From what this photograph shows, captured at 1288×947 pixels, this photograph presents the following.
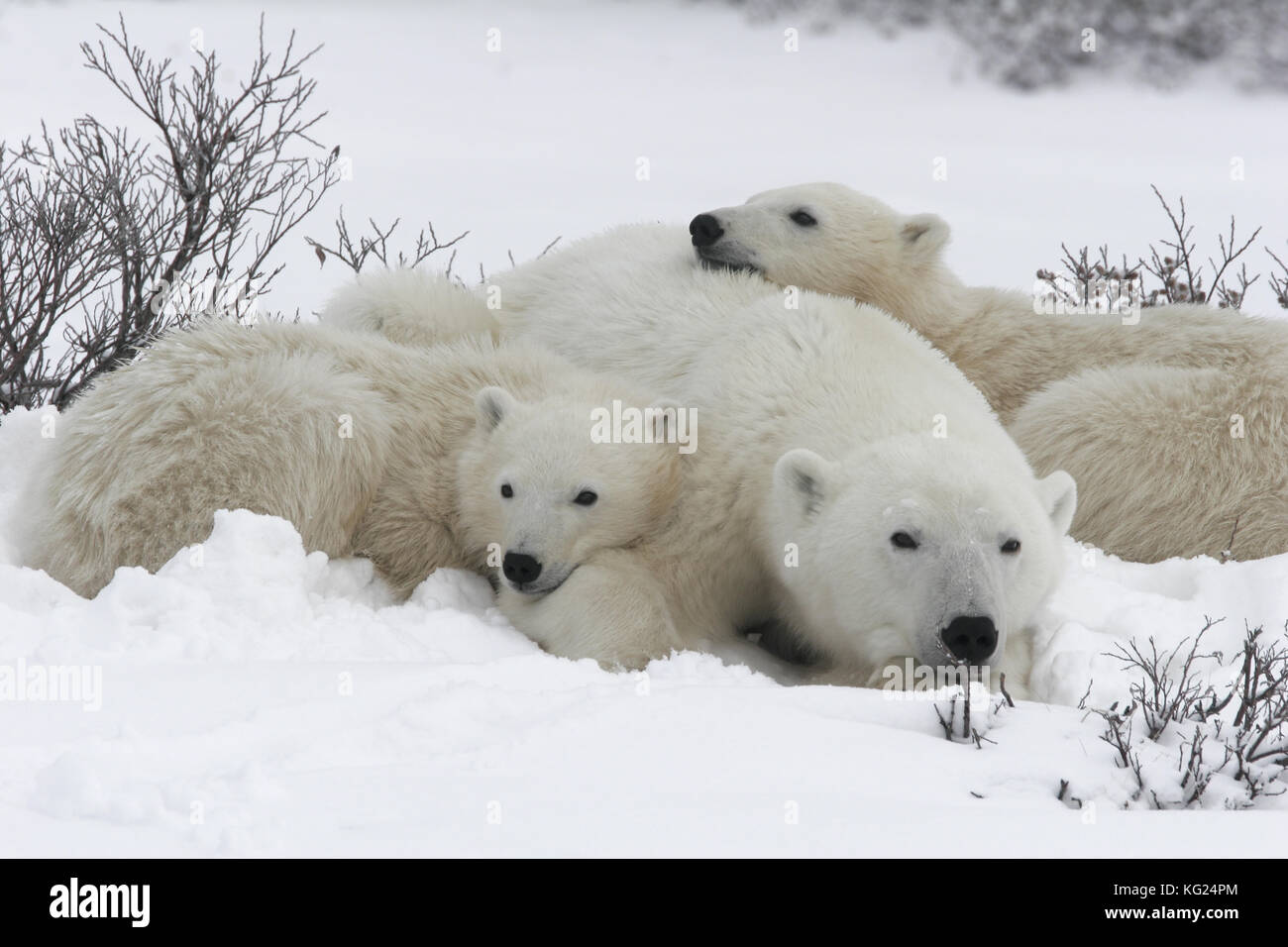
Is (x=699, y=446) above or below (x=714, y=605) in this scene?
above

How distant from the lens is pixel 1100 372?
5.61 metres

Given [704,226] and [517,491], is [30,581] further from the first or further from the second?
[704,226]

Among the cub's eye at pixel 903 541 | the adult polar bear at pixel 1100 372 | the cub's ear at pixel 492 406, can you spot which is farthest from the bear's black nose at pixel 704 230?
the cub's eye at pixel 903 541

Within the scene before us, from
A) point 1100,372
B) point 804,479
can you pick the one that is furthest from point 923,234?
point 804,479

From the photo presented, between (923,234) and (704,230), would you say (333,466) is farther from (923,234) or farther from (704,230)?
(923,234)

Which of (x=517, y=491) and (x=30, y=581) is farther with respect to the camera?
(x=517, y=491)

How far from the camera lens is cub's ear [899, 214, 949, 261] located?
5.95 metres

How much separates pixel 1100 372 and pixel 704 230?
166cm

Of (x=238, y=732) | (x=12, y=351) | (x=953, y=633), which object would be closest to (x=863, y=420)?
(x=953, y=633)

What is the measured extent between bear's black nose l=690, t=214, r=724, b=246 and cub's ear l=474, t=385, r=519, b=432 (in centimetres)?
143

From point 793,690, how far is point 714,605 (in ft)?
3.64

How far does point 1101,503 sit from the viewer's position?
517 centimetres

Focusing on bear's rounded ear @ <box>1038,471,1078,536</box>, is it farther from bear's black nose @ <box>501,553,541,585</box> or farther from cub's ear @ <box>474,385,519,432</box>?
cub's ear @ <box>474,385,519,432</box>

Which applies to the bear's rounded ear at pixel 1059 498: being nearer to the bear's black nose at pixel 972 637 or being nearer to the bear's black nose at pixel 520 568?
the bear's black nose at pixel 972 637
